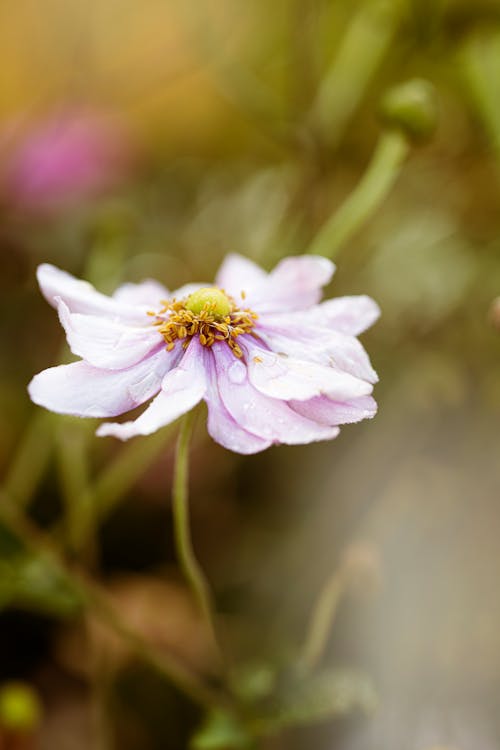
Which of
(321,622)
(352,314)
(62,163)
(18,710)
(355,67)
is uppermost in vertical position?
(355,67)

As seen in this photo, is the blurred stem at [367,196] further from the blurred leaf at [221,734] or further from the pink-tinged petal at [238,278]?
the blurred leaf at [221,734]

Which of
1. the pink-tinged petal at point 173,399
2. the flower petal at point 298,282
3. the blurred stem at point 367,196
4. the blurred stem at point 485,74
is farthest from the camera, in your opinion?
the blurred stem at point 485,74

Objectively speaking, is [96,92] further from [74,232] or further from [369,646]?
[369,646]

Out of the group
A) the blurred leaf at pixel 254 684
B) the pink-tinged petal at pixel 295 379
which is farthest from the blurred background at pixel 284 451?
the pink-tinged petal at pixel 295 379

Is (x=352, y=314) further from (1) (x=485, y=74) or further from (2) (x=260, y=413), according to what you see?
(1) (x=485, y=74)

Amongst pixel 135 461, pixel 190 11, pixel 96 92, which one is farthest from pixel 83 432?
pixel 96 92

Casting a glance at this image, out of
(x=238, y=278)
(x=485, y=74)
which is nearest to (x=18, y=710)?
(x=238, y=278)
